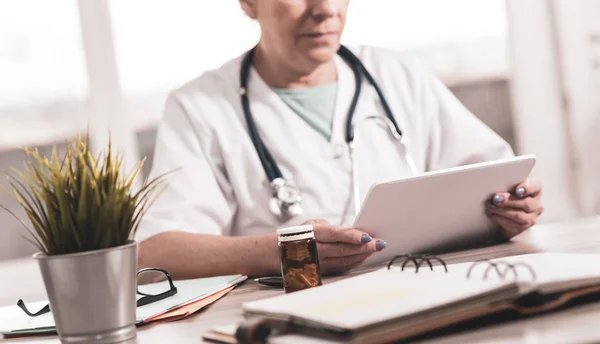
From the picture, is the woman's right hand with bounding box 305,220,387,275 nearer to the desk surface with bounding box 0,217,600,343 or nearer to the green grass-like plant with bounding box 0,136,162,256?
the desk surface with bounding box 0,217,600,343

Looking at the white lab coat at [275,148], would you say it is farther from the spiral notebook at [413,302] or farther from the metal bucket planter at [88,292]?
the spiral notebook at [413,302]

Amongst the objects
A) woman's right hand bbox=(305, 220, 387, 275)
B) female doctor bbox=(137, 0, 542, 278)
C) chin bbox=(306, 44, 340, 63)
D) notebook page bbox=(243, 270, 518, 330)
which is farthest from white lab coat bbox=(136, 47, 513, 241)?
notebook page bbox=(243, 270, 518, 330)

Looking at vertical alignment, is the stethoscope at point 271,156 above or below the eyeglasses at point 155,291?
above

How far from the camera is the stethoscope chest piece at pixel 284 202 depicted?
5.83 ft

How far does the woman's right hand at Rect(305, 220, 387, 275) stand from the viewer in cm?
125

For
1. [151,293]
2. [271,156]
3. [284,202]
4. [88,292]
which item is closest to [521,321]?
[88,292]

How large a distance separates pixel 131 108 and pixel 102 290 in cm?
229

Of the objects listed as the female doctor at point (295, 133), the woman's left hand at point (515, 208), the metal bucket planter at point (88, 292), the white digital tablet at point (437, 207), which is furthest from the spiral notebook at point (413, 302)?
the female doctor at point (295, 133)

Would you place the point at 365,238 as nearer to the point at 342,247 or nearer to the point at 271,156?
the point at 342,247

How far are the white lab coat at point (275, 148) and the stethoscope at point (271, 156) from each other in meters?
0.02

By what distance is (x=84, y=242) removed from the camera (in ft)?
2.97

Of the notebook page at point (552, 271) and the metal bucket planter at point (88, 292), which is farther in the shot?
the metal bucket planter at point (88, 292)

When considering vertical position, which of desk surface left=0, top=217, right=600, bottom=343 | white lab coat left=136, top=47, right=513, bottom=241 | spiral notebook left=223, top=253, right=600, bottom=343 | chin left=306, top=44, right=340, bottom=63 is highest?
chin left=306, top=44, right=340, bottom=63

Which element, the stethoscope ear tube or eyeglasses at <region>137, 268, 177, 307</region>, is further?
the stethoscope ear tube
